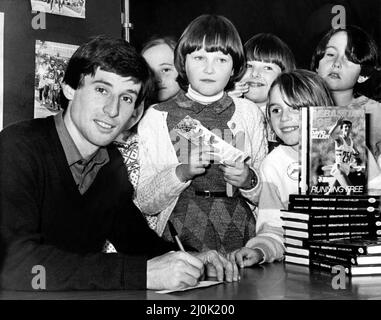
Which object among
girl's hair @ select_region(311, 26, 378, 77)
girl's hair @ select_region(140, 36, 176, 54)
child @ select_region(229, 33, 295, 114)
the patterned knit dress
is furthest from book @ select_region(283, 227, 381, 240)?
girl's hair @ select_region(140, 36, 176, 54)

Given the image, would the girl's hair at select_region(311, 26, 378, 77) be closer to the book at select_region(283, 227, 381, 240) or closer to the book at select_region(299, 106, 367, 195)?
the book at select_region(299, 106, 367, 195)

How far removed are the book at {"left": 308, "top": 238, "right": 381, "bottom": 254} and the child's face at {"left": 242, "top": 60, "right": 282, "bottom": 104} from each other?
562 millimetres

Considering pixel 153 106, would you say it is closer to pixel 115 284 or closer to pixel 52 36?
pixel 52 36

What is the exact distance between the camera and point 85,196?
1.45 meters

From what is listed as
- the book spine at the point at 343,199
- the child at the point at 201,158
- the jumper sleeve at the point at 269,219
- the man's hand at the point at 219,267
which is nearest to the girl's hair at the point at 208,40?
the child at the point at 201,158

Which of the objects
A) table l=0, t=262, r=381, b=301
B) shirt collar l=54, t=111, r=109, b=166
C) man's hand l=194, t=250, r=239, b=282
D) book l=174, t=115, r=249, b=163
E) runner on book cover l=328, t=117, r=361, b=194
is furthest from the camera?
book l=174, t=115, r=249, b=163

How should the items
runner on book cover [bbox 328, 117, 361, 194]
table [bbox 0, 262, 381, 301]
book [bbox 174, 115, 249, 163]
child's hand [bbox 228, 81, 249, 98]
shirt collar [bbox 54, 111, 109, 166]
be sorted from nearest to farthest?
table [bbox 0, 262, 381, 301]
shirt collar [bbox 54, 111, 109, 166]
runner on book cover [bbox 328, 117, 361, 194]
book [bbox 174, 115, 249, 163]
child's hand [bbox 228, 81, 249, 98]

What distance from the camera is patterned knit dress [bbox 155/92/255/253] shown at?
1.65 m

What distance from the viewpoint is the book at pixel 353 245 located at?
4.39 feet

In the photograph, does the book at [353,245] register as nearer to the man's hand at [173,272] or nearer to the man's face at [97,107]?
the man's hand at [173,272]

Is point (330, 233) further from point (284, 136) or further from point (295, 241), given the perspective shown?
point (284, 136)

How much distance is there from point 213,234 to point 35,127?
0.63m

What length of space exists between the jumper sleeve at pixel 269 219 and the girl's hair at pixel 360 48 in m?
0.41

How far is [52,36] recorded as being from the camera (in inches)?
62.3
